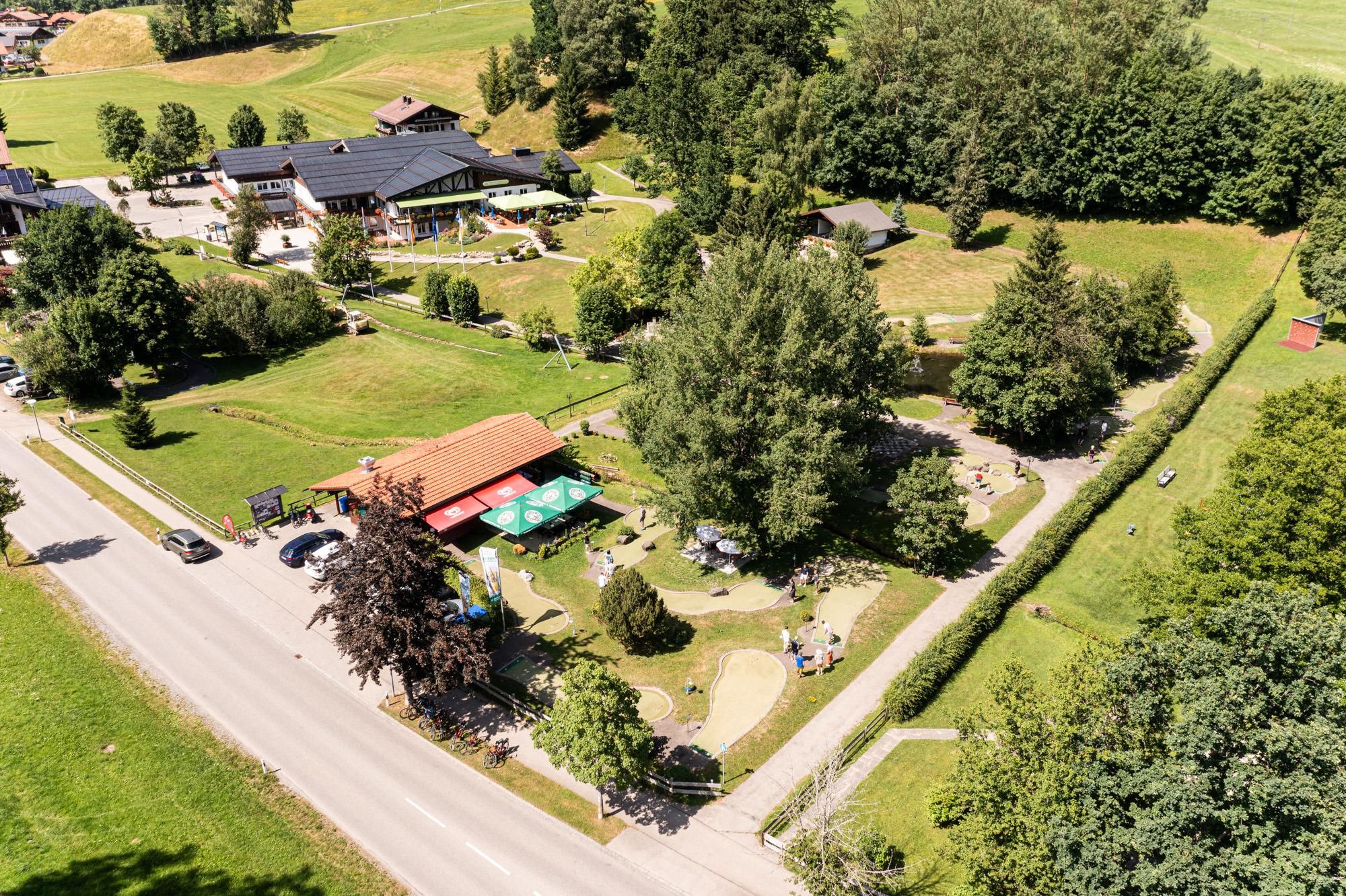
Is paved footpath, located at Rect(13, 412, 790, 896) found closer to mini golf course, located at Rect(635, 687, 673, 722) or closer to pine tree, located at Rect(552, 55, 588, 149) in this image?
mini golf course, located at Rect(635, 687, 673, 722)

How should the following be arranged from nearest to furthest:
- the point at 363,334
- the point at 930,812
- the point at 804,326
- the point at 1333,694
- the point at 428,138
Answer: the point at 1333,694, the point at 930,812, the point at 804,326, the point at 363,334, the point at 428,138

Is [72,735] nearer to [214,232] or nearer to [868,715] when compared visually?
[868,715]

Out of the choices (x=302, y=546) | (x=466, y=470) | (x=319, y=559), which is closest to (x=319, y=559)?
(x=319, y=559)

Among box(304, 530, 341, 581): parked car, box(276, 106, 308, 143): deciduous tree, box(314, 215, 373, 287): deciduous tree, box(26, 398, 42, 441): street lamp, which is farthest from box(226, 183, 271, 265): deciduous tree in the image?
box(304, 530, 341, 581): parked car

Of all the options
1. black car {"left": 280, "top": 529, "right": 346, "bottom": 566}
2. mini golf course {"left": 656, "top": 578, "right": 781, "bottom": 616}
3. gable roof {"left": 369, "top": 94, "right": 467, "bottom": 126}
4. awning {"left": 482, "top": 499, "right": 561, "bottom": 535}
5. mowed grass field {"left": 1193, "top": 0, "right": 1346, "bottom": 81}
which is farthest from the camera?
gable roof {"left": 369, "top": 94, "right": 467, "bottom": 126}

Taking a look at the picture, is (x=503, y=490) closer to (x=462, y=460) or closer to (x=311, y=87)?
(x=462, y=460)

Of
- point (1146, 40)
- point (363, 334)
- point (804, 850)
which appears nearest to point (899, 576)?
point (804, 850)
